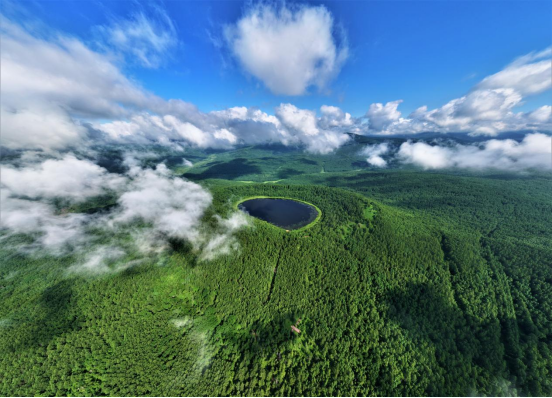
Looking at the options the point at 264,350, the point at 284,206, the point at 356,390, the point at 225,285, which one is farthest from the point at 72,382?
the point at 284,206

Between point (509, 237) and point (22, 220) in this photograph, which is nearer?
point (509, 237)

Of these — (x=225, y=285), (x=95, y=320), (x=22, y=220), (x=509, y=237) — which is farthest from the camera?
(x=22, y=220)

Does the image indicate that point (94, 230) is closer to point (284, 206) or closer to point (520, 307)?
point (284, 206)

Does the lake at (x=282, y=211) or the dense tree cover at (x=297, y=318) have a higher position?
the lake at (x=282, y=211)

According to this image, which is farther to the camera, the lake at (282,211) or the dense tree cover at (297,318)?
the lake at (282,211)
